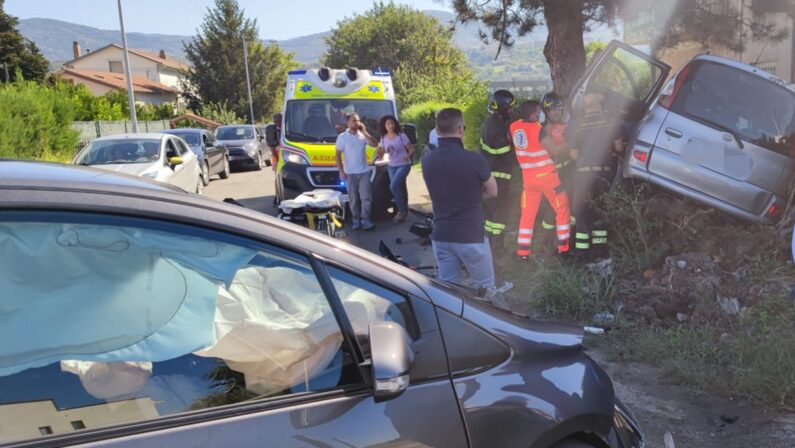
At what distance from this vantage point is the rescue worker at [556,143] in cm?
703

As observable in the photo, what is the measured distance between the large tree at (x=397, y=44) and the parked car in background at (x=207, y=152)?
104 ft

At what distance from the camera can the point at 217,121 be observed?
50.1 meters

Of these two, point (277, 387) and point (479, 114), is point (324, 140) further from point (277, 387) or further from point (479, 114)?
point (277, 387)

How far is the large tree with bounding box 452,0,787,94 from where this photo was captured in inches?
348

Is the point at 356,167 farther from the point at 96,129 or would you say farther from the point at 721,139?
the point at 96,129

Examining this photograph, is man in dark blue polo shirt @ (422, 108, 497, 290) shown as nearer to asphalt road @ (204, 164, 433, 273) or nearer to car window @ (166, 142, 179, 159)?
asphalt road @ (204, 164, 433, 273)

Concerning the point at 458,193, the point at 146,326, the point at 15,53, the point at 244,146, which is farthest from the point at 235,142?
the point at 15,53

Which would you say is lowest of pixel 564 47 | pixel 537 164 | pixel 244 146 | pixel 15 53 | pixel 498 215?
pixel 244 146

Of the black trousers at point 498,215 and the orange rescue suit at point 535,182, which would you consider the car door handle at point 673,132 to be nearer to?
the orange rescue suit at point 535,182

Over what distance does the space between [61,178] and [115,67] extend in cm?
8955

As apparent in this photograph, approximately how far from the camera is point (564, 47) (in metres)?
9.44

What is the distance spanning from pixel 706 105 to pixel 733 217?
1144 millimetres

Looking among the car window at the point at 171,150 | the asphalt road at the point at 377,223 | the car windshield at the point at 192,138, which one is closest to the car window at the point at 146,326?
the asphalt road at the point at 377,223

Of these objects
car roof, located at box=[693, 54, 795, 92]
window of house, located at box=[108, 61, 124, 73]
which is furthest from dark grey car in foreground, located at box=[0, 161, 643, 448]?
window of house, located at box=[108, 61, 124, 73]
